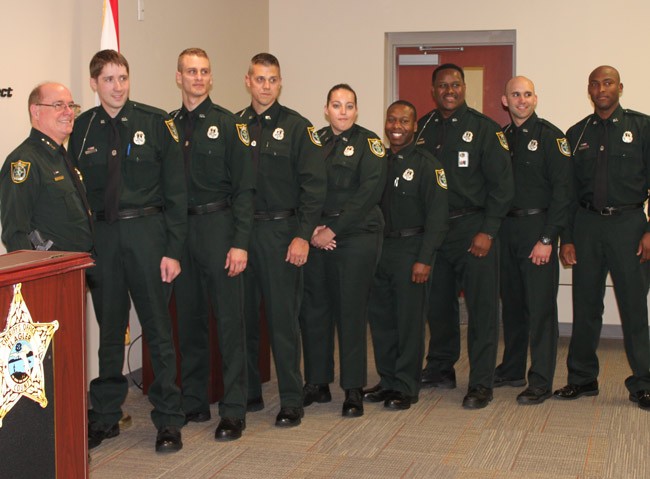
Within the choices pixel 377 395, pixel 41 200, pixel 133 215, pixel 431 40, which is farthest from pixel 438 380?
pixel 431 40

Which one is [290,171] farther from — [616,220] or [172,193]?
[616,220]

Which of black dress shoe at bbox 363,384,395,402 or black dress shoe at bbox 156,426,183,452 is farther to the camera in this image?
black dress shoe at bbox 363,384,395,402

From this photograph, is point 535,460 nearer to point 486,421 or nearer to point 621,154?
point 486,421

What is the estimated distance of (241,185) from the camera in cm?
408

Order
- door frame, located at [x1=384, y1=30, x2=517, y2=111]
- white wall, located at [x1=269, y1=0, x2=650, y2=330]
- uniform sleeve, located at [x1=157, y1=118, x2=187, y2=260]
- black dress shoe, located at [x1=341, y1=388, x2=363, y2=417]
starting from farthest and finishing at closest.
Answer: door frame, located at [x1=384, y1=30, x2=517, y2=111] → white wall, located at [x1=269, y1=0, x2=650, y2=330] → black dress shoe, located at [x1=341, y1=388, x2=363, y2=417] → uniform sleeve, located at [x1=157, y1=118, x2=187, y2=260]

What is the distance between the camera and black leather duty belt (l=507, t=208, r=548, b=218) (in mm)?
4805

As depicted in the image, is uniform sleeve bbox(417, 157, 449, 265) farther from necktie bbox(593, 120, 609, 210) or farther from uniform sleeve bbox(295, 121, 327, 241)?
necktie bbox(593, 120, 609, 210)

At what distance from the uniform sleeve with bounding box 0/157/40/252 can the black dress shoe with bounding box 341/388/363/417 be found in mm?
1824

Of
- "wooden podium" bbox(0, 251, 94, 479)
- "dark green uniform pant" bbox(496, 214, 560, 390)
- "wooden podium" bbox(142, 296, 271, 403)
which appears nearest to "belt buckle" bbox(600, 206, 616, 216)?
"dark green uniform pant" bbox(496, 214, 560, 390)

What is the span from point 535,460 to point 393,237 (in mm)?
1428

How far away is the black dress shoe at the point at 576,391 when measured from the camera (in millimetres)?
4790

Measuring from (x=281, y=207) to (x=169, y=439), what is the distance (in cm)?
122

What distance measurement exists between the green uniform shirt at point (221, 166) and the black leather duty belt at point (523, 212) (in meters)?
1.57

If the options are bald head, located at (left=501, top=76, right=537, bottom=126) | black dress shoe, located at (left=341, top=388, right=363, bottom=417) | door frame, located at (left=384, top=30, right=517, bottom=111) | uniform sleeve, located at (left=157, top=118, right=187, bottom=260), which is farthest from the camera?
door frame, located at (left=384, top=30, right=517, bottom=111)
